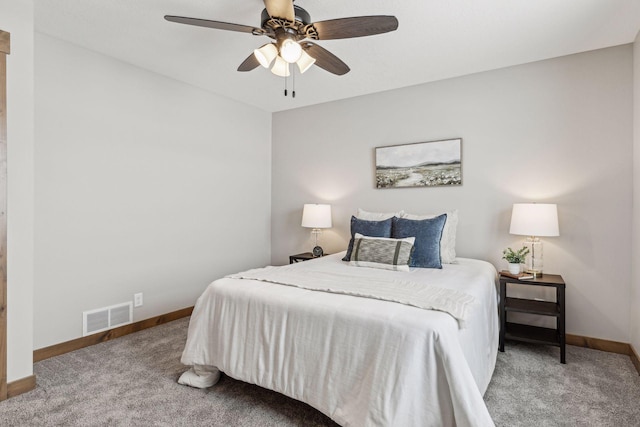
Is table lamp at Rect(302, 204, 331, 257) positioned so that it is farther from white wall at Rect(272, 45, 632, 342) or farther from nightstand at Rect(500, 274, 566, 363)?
nightstand at Rect(500, 274, 566, 363)

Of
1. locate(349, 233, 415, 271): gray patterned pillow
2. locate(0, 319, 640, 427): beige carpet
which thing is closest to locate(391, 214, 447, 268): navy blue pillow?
locate(349, 233, 415, 271): gray patterned pillow

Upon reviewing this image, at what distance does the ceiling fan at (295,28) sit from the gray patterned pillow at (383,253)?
1.47 m

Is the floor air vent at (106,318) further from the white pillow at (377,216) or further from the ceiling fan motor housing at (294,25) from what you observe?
the ceiling fan motor housing at (294,25)

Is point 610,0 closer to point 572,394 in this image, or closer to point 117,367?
point 572,394

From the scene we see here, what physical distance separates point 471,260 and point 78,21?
365cm

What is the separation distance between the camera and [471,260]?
10.5 ft

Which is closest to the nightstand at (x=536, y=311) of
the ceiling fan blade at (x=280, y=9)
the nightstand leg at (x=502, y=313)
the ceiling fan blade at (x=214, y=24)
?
the nightstand leg at (x=502, y=313)

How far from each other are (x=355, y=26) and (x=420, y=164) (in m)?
2.00

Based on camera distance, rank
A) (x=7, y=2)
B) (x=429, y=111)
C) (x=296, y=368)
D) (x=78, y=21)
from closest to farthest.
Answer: (x=296, y=368) → (x=7, y=2) → (x=78, y=21) → (x=429, y=111)

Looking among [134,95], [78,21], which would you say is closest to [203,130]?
[134,95]

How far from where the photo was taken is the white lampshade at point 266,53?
222 centimetres

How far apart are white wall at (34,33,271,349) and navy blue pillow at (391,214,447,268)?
214 centimetres

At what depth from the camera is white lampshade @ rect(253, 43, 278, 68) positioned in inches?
87.5

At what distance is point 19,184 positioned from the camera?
219cm
